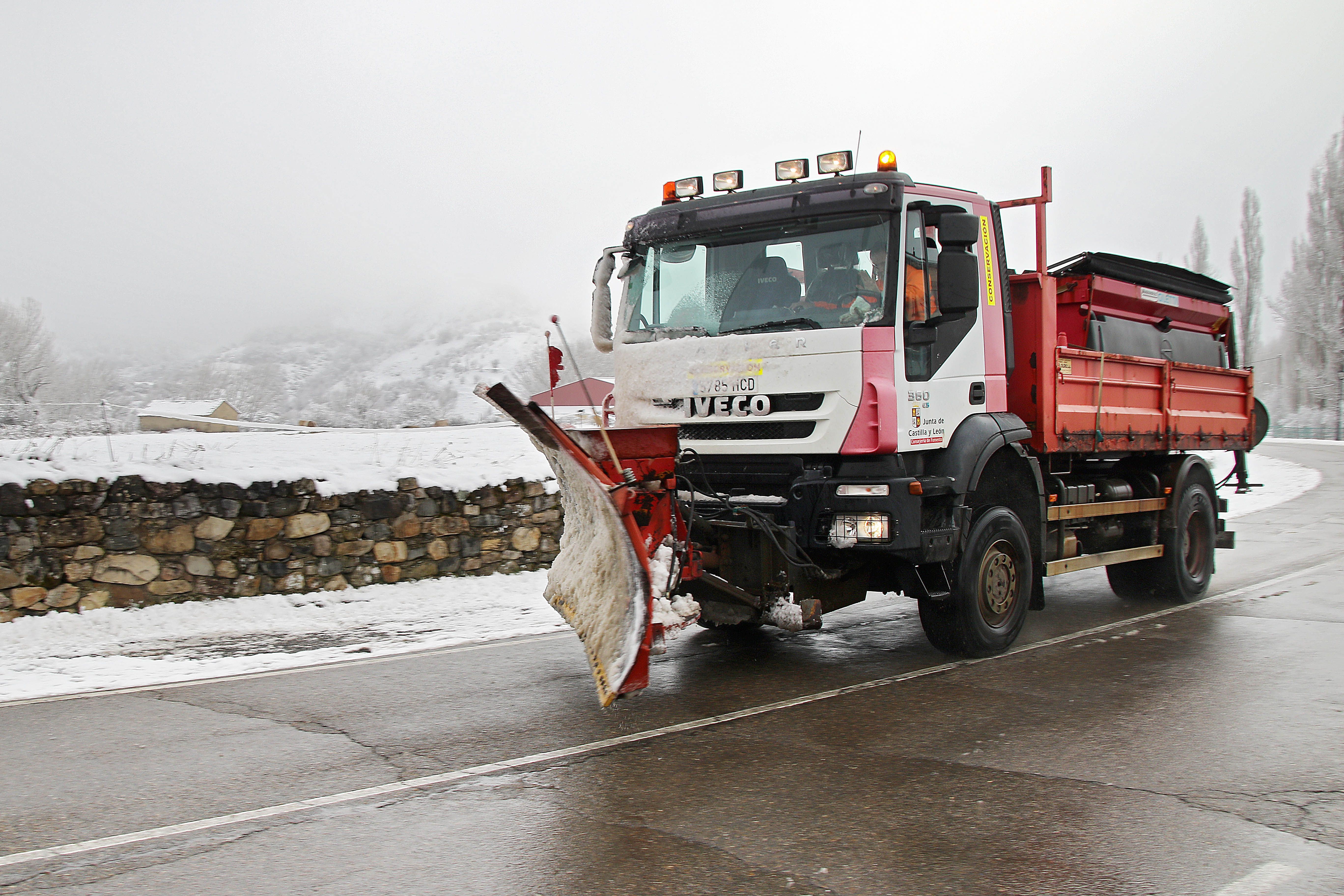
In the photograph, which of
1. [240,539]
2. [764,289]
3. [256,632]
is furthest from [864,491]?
[240,539]

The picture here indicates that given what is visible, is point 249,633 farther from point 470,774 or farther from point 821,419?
point 821,419

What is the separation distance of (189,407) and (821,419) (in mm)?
41496

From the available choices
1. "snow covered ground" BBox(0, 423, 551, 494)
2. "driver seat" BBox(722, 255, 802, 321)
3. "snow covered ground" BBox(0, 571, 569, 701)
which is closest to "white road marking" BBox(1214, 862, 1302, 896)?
"driver seat" BBox(722, 255, 802, 321)

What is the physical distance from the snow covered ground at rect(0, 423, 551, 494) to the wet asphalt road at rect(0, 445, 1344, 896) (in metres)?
3.00

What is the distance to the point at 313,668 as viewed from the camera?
7293 mm

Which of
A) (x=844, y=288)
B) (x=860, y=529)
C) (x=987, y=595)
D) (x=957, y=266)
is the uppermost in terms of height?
(x=957, y=266)

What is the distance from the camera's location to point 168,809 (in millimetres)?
4391

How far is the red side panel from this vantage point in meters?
6.34

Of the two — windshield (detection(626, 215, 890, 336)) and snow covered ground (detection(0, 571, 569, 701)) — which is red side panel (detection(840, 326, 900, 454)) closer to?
windshield (detection(626, 215, 890, 336))

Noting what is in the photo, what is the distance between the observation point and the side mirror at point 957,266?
21.1ft

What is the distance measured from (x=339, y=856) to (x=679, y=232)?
477 cm

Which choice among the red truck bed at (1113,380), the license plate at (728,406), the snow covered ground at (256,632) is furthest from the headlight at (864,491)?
the snow covered ground at (256,632)

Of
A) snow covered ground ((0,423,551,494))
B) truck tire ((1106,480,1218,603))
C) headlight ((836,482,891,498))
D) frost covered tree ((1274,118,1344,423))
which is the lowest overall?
truck tire ((1106,480,1218,603))

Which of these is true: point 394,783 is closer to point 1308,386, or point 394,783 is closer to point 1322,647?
point 1322,647
